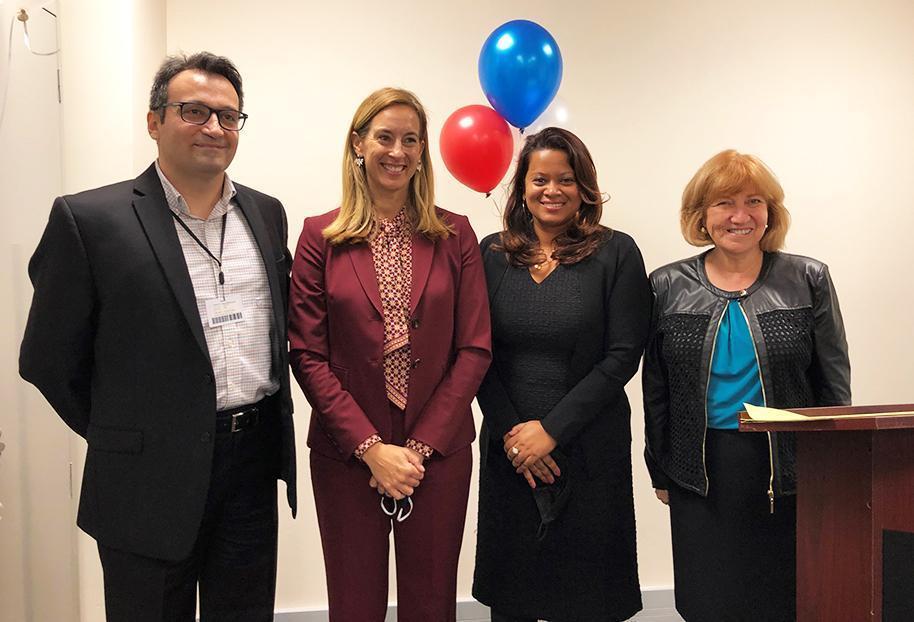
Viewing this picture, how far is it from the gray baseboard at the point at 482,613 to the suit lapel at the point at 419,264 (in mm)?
1893

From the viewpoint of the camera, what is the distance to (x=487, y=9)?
3318mm

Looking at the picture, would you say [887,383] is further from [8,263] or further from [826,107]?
[8,263]

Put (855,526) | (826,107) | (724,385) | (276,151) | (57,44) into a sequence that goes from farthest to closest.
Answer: (826,107) → (276,151) → (57,44) → (724,385) → (855,526)

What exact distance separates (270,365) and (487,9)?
2124 millimetres

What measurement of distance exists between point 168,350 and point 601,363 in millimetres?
1139

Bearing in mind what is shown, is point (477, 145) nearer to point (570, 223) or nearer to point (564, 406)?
point (570, 223)

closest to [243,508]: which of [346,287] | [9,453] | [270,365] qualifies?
[270,365]

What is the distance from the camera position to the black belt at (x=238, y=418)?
1775 mm

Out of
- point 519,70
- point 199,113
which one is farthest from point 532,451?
point 519,70

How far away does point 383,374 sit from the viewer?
1964 millimetres

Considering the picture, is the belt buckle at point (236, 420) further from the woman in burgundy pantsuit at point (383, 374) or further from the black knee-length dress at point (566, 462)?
the black knee-length dress at point (566, 462)

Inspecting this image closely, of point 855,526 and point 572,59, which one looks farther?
point 572,59

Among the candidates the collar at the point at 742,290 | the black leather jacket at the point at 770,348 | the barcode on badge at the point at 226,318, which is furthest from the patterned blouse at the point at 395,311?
the collar at the point at 742,290

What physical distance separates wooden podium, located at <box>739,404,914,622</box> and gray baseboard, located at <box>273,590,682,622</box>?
1.86m
